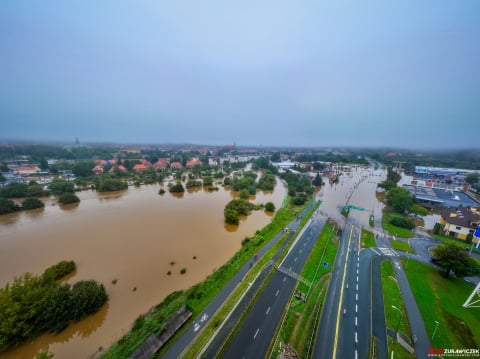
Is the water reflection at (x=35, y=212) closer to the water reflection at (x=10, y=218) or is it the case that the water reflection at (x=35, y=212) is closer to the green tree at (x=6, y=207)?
the water reflection at (x=10, y=218)

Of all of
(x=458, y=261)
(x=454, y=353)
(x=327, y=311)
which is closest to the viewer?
(x=454, y=353)

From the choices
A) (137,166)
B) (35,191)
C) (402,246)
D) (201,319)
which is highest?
(137,166)

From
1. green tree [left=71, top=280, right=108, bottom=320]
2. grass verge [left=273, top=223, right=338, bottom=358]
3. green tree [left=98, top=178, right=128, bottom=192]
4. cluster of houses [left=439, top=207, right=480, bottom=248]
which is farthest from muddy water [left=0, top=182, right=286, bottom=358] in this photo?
cluster of houses [left=439, top=207, right=480, bottom=248]

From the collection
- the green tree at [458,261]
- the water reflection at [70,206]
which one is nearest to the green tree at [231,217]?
the green tree at [458,261]

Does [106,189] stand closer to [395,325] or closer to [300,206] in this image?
[300,206]

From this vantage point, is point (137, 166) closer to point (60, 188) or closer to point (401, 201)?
point (60, 188)

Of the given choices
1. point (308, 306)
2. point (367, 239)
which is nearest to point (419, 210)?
point (367, 239)
